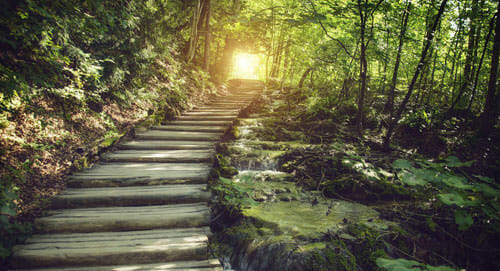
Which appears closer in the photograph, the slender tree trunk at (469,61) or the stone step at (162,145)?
the slender tree trunk at (469,61)

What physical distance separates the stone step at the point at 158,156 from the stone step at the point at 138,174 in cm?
18

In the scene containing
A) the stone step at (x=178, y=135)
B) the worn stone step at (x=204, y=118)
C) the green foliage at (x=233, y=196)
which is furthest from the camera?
the worn stone step at (x=204, y=118)

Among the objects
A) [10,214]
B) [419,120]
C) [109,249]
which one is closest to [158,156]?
[109,249]

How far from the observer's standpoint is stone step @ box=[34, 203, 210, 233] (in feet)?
9.50

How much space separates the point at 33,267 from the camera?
2.39 metres

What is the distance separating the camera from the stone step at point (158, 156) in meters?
4.68

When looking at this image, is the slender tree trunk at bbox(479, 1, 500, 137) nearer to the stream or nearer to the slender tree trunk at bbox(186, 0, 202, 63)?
the stream

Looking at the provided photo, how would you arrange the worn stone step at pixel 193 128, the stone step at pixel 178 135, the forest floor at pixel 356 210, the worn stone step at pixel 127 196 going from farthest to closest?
the worn stone step at pixel 193 128 → the stone step at pixel 178 135 → the worn stone step at pixel 127 196 → the forest floor at pixel 356 210

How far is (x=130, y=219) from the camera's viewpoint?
9.95 ft

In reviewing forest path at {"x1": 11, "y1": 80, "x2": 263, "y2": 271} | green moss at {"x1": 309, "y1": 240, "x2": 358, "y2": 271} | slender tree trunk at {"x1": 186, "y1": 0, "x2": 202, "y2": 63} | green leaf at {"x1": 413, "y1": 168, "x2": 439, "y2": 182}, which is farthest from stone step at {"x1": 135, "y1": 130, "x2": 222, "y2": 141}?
slender tree trunk at {"x1": 186, "y1": 0, "x2": 202, "y2": 63}

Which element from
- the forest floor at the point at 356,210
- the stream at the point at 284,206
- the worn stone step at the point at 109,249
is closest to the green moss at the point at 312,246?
the forest floor at the point at 356,210

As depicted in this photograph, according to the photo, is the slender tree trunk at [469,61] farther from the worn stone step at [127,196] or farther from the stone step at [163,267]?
the stone step at [163,267]

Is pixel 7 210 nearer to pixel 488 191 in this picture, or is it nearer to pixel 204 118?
pixel 488 191

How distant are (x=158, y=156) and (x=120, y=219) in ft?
6.21
